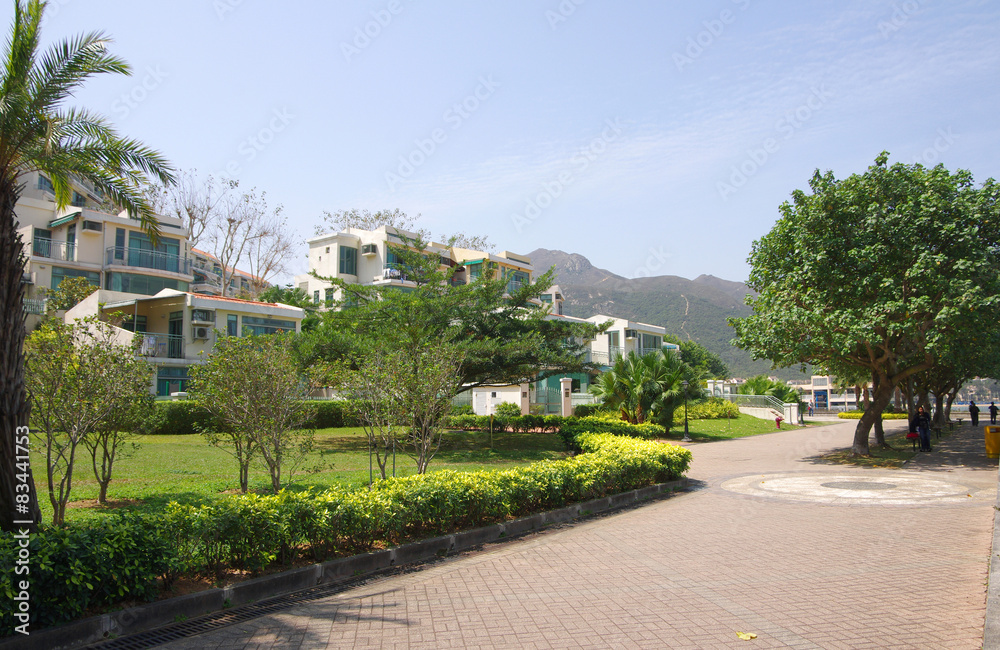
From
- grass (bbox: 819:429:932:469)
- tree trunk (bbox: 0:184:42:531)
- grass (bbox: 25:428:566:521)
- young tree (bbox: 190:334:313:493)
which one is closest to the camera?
tree trunk (bbox: 0:184:42:531)

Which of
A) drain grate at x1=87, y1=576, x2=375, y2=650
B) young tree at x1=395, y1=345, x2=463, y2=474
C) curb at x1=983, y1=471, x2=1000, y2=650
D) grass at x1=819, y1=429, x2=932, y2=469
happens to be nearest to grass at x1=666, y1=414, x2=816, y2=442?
grass at x1=819, y1=429, x2=932, y2=469

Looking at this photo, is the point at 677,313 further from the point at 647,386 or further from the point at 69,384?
the point at 69,384

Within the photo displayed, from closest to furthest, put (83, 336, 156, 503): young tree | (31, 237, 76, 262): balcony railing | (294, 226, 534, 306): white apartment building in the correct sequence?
(83, 336, 156, 503): young tree, (31, 237, 76, 262): balcony railing, (294, 226, 534, 306): white apartment building

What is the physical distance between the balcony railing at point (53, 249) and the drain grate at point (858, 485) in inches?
1413

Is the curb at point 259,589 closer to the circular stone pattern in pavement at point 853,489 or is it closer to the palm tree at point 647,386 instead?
the circular stone pattern in pavement at point 853,489

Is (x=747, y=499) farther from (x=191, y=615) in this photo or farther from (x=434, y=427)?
(x=191, y=615)

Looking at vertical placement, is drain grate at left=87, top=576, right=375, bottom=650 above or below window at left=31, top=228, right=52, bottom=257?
below

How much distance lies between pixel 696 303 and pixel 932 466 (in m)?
146

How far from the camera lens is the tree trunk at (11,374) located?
559 cm

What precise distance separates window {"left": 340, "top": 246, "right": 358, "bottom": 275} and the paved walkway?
124 feet

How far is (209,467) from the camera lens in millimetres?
14641

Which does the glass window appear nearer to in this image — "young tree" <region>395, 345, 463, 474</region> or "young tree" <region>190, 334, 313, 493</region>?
"young tree" <region>395, 345, 463, 474</region>

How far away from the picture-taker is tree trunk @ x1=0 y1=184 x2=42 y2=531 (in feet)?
18.3

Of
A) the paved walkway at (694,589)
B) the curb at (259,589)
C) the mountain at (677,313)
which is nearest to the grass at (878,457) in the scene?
the paved walkway at (694,589)
